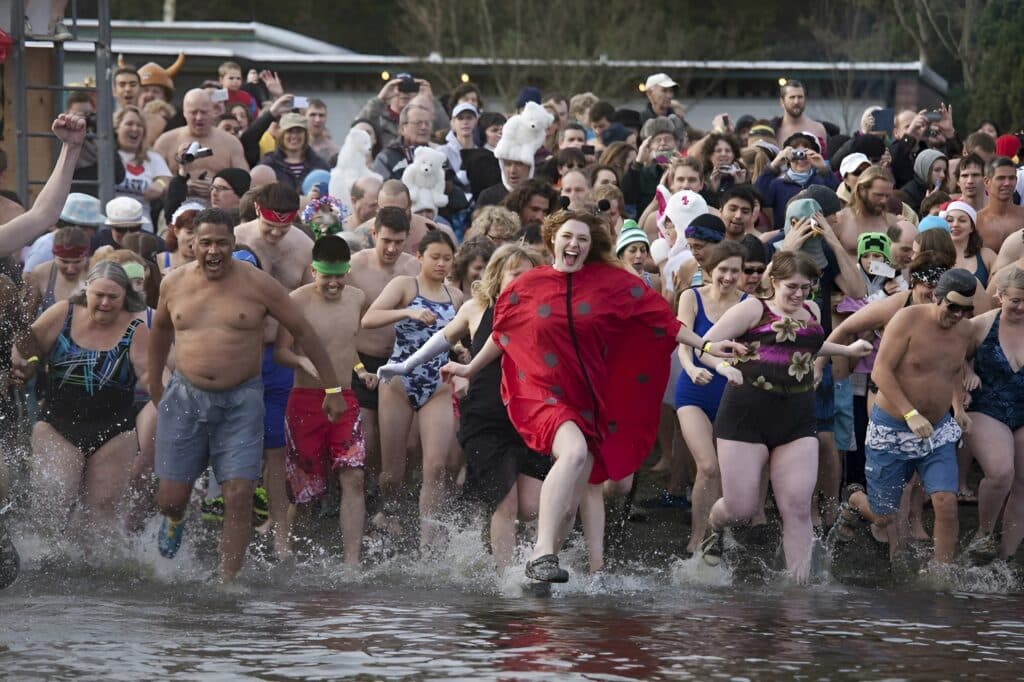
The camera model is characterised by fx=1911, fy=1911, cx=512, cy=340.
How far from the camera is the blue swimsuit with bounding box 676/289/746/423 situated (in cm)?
1105

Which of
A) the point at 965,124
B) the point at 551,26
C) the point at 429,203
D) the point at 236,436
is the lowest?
the point at 236,436

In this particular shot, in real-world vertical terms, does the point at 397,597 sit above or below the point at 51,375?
below

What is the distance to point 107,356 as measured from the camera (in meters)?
11.1

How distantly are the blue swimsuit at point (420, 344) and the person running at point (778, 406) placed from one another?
69.0 inches

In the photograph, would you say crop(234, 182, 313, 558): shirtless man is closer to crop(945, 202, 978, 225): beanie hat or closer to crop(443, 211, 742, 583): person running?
crop(443, 211, 742, 583): person running

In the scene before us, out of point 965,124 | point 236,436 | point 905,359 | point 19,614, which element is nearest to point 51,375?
point 236,436

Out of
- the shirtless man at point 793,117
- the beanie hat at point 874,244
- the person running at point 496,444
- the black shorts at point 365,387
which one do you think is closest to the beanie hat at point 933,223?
the beanie hat at point 874,244

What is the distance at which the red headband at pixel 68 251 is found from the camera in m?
12.2

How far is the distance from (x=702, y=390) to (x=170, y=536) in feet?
10.3

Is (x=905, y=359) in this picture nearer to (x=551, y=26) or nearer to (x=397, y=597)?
(x=397, y=597)

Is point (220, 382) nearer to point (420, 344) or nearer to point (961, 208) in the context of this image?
point (420, 344)

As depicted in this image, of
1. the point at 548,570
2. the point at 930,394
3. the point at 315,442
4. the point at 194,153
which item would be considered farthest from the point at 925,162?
the point at 548,570

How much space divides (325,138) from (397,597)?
7.48 meters

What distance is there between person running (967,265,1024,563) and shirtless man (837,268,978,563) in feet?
0.55
